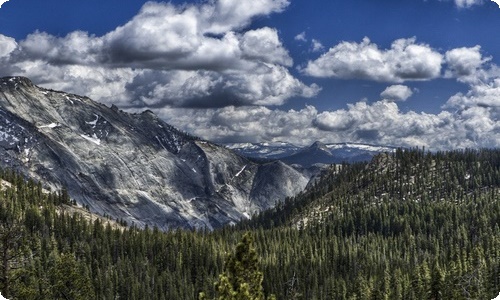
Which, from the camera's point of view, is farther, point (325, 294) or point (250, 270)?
point (325, 294)

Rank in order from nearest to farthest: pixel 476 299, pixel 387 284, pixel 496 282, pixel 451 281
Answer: pixel 476 299, pixel 451 281, pixel 496 282, pixel 387 284

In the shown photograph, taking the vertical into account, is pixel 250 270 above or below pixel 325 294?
above

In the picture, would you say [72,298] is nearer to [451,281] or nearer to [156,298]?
[451,281]

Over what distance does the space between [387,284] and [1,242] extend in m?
142

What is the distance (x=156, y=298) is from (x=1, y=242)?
15379 cm

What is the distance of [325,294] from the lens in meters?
183

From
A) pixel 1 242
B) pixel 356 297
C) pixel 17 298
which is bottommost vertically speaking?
pixel 356 297

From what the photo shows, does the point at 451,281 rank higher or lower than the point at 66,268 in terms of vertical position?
lower

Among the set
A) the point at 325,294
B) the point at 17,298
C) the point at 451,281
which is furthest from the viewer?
the point at 325,294

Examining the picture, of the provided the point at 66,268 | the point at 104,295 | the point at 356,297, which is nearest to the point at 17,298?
the point at 66,268

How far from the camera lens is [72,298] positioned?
69.5 m

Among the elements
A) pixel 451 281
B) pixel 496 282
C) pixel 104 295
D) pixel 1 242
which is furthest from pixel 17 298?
pixel 104 295

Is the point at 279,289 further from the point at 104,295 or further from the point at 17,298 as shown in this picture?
the point at 17,298

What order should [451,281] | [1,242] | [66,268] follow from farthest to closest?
[451,281]
[66,268]
[1,242]
